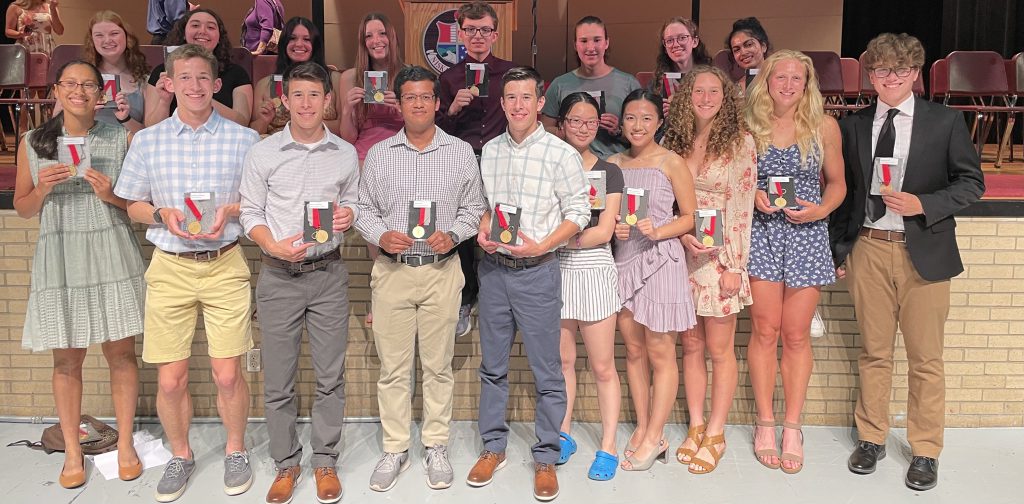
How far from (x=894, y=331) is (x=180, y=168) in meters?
3.08

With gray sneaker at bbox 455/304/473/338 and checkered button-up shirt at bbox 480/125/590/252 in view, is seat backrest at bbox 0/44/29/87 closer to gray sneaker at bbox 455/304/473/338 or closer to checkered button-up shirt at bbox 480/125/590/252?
Result: gray sneaker at bbox 455/304/473/338

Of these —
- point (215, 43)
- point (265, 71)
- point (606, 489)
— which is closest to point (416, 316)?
point (606, 489)

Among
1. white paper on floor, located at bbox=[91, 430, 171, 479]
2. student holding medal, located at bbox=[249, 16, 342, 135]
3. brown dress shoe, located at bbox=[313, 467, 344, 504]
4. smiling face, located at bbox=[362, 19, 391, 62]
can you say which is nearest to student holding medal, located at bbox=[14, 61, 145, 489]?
white paper on floor, located at bbox=[91, 430, 171, 479]

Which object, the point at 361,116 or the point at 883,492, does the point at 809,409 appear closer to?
the point at 883,492

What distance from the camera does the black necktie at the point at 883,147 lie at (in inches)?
138

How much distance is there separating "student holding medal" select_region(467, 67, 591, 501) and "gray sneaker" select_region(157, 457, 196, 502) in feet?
3.92

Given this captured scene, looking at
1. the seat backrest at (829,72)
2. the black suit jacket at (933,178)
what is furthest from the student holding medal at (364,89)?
the seat backrest at (829,72)

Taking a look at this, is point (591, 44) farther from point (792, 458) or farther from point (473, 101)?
point (792, 458)

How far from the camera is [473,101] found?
13.2ft

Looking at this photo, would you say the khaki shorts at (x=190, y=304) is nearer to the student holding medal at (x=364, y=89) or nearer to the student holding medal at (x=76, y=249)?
the student holding medal at (x=76, y=249)

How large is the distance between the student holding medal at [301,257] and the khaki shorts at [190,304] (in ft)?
0.39

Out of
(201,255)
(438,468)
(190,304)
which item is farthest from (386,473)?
(201,255)

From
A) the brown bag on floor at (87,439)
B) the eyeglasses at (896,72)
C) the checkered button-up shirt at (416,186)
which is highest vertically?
the eyeglasses at (896,72)

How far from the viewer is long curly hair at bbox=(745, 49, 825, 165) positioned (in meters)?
3.49
